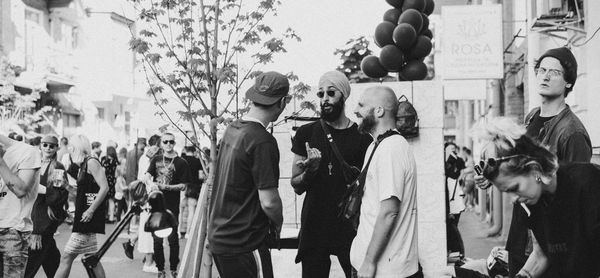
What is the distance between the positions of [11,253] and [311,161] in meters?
3.16

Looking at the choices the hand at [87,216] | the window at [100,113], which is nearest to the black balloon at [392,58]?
the hand at [87,216]

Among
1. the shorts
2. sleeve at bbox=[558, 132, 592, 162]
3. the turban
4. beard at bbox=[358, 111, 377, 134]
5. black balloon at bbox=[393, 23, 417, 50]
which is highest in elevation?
black balloon at bbox=[393, 23, 417, 50]

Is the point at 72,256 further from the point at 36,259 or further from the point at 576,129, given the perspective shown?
the point at 576,129

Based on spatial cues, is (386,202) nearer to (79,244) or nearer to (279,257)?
(279,257)

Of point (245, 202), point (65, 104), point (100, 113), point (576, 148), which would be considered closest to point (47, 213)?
point (245, 202)

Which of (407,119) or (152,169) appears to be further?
(152,169)

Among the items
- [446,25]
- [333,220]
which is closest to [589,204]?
[333,220]

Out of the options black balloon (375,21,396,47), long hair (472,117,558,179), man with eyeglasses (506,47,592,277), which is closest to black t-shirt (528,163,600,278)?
long hair (472,117,558,179)

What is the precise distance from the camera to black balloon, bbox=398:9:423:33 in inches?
490

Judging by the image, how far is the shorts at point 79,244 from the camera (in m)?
7.82

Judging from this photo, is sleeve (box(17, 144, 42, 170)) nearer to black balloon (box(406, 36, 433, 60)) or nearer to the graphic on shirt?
the graphic on shirt

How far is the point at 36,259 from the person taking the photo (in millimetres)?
7836

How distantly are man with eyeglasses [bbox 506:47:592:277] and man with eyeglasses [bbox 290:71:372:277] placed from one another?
155cm

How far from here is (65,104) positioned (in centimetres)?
3259
